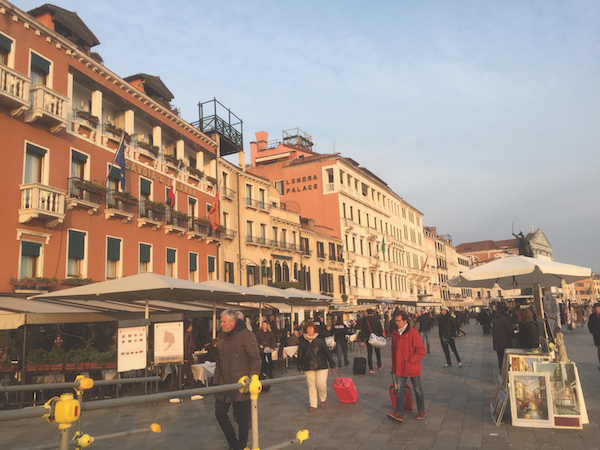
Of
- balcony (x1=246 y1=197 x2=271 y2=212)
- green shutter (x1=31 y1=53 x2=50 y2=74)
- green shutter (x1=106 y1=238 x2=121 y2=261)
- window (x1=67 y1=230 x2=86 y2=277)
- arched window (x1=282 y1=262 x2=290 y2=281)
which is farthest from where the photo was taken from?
arched window (x1=282 y1=262 x2=290 y2=281)

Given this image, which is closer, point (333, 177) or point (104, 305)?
point (104, 305)

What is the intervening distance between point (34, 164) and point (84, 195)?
2.00m

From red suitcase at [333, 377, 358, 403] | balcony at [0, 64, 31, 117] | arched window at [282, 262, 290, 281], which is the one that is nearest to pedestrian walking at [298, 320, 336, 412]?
red suitcase at [333, 377, 358, 403]

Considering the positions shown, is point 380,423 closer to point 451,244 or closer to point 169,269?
point 169,269

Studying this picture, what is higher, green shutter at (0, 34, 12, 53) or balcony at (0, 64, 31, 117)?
green shutter at (0, 34, 12, 53)

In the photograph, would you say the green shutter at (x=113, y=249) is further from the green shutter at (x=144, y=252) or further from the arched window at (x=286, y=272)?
the arched window at (x=286, y=272)

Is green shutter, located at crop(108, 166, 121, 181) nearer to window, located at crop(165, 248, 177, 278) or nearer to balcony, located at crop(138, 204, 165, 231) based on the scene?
balcony, located at crop(138, 204, 165, 231)

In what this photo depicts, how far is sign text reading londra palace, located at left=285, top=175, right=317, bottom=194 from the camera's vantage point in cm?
4778

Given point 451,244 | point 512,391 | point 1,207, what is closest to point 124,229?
point 1,207

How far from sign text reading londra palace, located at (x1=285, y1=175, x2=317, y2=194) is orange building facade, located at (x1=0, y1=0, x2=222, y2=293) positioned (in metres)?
Result: 22.8

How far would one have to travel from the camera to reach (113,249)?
1962cm

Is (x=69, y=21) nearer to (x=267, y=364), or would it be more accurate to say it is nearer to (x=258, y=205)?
(x=267, y=364)

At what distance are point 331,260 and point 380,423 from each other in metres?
35.7

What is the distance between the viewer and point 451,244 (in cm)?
9175
